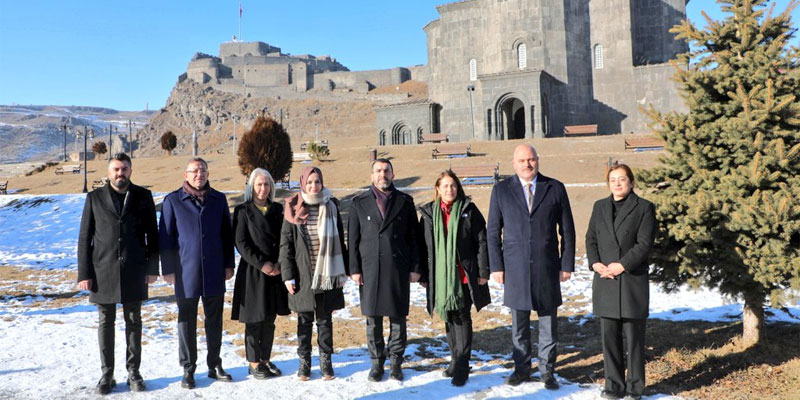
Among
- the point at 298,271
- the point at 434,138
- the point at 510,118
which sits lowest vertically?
the point at 298,271

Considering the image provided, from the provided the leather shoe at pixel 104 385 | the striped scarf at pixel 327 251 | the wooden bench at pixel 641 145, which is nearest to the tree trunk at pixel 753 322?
the striped scarf at pixel 327 251

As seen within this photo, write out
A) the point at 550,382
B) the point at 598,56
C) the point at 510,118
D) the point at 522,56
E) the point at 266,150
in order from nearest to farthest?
the point at 550,382, the point at 266,150, the point at 522,56, the point at 598,56, the point at 510,118

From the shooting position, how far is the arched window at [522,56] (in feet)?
113

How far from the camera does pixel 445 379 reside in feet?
17.7

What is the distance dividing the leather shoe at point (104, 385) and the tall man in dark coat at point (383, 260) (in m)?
2.47

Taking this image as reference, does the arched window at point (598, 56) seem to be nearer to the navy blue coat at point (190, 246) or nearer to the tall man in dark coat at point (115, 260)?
the navy blue coat at point (190, 246)

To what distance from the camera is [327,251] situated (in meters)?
5.44

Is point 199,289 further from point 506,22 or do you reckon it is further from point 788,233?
point 506,22

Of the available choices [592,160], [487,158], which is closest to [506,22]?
[487,158]

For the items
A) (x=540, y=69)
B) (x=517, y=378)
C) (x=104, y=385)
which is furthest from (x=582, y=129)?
(x=104, y=385)

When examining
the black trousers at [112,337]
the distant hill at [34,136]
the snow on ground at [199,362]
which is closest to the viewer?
the snow on ground at [199,362]

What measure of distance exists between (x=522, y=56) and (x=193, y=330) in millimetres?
32508

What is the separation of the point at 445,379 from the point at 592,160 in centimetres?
2154

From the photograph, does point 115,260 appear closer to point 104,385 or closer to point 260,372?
point 104,385
